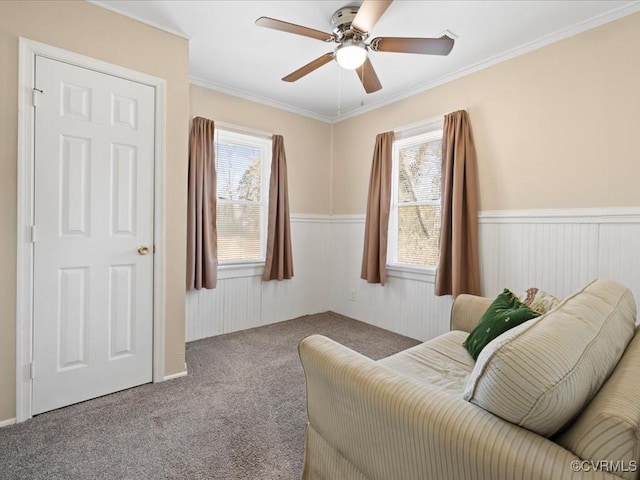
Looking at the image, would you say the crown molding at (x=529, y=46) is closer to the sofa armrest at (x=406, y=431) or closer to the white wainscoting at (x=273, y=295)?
the white wainscoting at (x=273, y=295)

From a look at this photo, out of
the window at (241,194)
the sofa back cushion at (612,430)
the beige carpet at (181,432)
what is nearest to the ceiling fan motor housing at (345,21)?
the window at (241,194)

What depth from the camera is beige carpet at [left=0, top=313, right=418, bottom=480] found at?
5.07ft

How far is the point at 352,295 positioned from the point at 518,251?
1.97m

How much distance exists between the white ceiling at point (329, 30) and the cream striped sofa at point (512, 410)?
6.49 feet

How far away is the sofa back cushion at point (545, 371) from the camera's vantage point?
764 mm

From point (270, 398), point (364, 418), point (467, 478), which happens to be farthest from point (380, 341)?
point (467, 478)

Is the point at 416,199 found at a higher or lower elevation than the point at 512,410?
higher

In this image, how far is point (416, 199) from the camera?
3.46 m

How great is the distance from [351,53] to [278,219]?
205cm

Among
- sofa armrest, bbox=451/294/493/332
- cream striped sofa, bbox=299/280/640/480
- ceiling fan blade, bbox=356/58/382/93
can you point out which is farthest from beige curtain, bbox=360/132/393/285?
cream striped sofa, bbox=299/280/640/480

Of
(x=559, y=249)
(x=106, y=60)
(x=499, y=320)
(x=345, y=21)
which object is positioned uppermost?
(x=345, y=21)

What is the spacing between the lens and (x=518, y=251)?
2654mm

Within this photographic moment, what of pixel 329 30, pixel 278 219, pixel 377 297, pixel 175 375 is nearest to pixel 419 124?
pixel 329 30

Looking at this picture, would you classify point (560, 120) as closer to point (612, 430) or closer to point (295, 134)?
point (612, 430)
